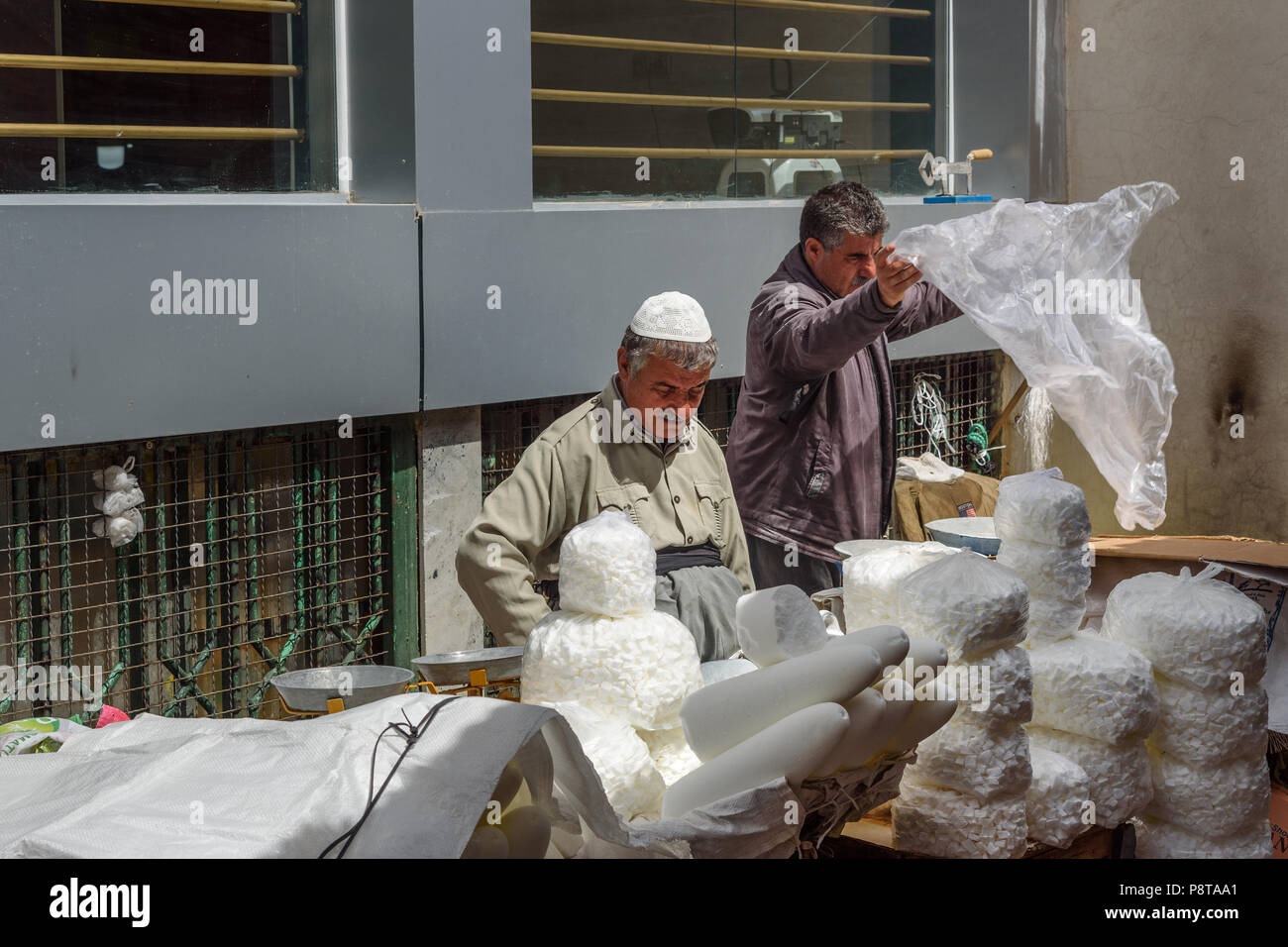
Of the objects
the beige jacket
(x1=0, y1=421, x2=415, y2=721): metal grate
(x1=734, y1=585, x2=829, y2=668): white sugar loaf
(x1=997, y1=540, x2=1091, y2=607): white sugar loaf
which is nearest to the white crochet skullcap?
the beige jacket

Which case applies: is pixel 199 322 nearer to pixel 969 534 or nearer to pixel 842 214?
pixel 842 214

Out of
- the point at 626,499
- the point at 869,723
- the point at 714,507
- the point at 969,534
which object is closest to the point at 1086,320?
the point at 969,534

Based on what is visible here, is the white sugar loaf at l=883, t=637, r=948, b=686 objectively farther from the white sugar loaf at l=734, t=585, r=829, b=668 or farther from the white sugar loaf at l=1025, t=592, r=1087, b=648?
the white sugar loaf at l=1025, t=592, r=1087, b=648

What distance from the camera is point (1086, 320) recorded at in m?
4.09

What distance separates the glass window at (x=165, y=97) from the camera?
3648 millimetres

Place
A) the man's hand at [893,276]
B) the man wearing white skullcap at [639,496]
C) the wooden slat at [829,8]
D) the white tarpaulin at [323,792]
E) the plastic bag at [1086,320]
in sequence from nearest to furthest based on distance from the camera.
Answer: the white tarpaulin at [323,792], the man wearing white skullcap at [639,496], the man's hand at [893,276], the plastic bag at [1086,320], the wooden slat at [829,8]

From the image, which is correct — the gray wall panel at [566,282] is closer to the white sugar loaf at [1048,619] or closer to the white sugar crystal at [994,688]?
the white sugar loaf at [1048,619]

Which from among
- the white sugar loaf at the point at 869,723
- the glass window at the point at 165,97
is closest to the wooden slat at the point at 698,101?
the glass window at the point at 165,97

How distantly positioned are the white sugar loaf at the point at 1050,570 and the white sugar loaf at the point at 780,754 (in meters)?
0.69

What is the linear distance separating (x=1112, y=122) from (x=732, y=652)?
5.05 metres

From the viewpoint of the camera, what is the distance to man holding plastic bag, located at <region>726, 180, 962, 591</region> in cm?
410

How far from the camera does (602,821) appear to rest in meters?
1.90
